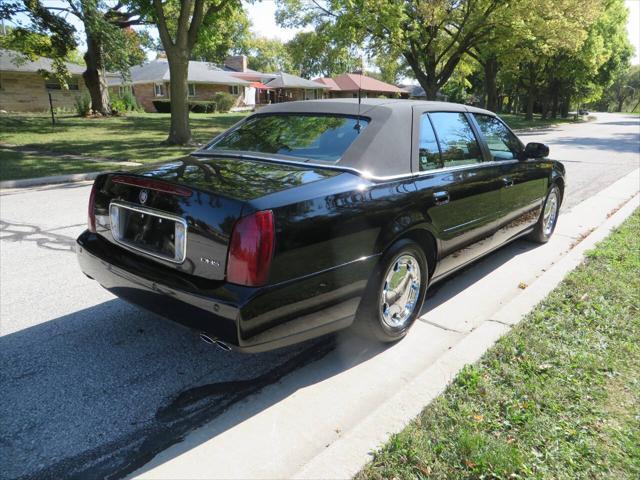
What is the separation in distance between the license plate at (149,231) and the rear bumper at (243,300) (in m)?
0.08

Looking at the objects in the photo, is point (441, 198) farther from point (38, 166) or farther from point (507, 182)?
point (38, 166)

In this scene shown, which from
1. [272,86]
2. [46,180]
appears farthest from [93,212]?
[272,86]

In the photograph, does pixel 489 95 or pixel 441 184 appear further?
pixel 489 95

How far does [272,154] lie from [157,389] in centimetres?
170

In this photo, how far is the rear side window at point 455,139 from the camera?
3852 mm

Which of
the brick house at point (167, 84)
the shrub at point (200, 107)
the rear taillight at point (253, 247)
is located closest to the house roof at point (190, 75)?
the brick house at point (167, 84)

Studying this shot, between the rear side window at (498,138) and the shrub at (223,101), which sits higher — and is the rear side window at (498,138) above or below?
below

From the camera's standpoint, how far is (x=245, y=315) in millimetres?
2416

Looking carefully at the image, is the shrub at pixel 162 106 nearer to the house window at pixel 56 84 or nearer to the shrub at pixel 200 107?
the shrub at pixel 200 107

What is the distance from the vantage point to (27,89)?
34969 millimetres

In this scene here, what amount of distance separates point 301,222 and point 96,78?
29901mm

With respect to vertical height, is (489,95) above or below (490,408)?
above

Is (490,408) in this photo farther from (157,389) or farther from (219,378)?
(157,389)

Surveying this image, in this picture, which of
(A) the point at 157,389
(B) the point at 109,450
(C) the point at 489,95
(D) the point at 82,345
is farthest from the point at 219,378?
(C) the point at 489,95
